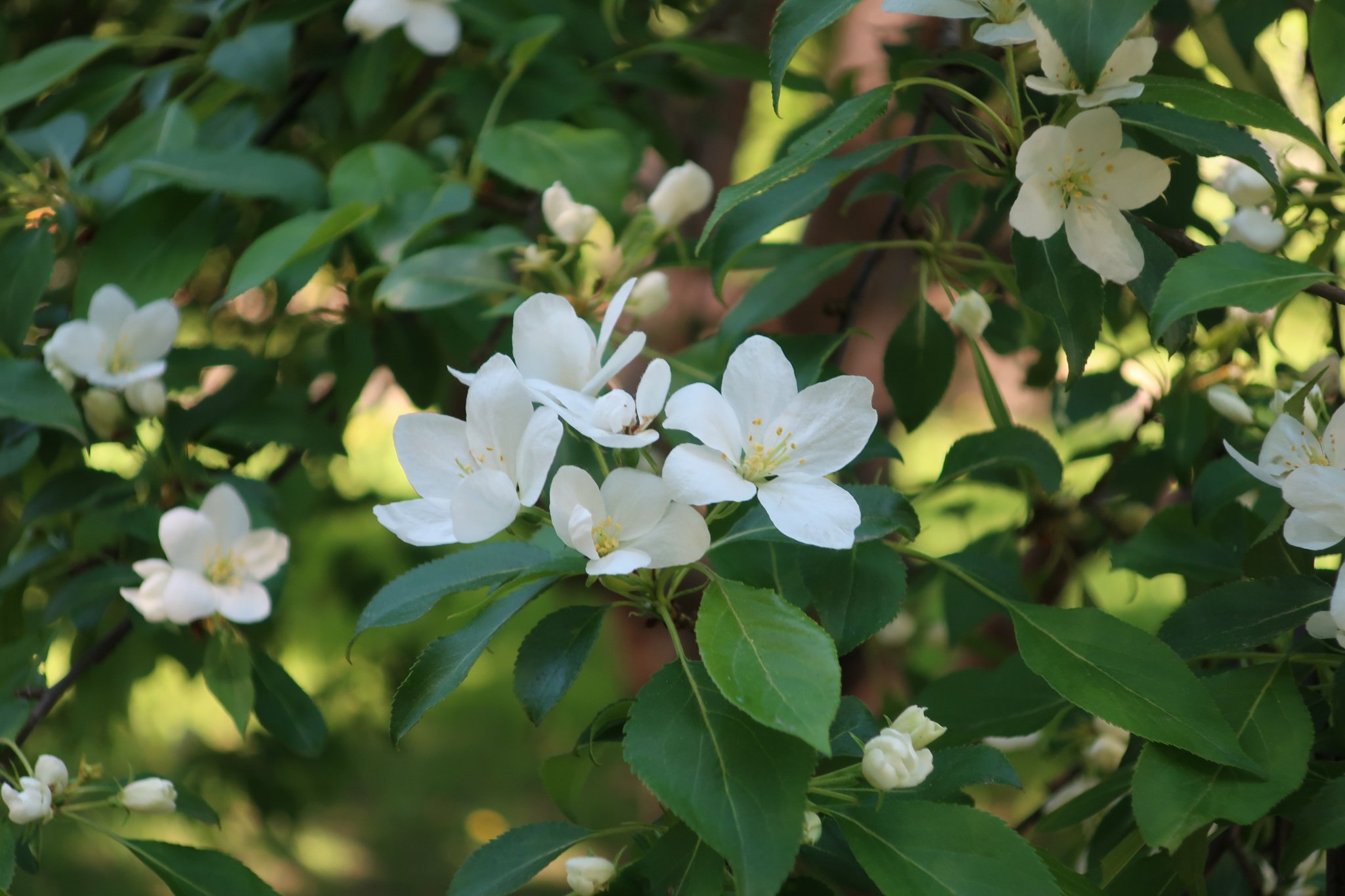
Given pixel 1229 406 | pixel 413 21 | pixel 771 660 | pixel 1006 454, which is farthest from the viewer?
pixel 413 21

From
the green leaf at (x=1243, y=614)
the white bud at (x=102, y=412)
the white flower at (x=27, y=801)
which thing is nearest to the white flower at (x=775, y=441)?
the green leaf at (x=1243, y=614)

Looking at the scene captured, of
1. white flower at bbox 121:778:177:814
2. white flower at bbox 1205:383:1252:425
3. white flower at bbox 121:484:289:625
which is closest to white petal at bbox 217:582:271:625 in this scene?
white flower at bbox 121:484:289:625

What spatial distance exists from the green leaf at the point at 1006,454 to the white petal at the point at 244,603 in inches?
27.3

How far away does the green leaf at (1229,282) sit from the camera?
76cm

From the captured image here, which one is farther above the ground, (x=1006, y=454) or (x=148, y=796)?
(x=1006, y=454)

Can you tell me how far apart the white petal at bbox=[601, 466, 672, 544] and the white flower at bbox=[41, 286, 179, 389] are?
0.69 metres

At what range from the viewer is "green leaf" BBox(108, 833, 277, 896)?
986 mm

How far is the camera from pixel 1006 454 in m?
0.99

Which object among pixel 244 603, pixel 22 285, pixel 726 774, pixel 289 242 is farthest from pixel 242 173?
pixel 726 774

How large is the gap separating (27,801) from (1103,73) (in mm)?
1065

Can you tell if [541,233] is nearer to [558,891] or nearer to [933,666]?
[933,666]

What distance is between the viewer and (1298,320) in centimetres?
303

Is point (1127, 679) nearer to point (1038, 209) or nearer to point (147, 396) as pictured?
point (1038, 209)

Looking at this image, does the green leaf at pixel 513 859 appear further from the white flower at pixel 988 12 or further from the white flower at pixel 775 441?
the white flower at pixel 988 12
